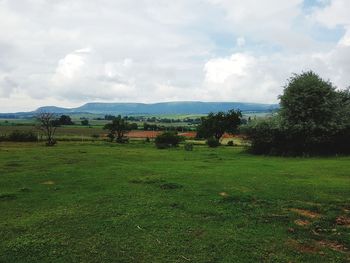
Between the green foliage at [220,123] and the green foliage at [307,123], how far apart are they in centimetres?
3787

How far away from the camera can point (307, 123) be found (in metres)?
42.0

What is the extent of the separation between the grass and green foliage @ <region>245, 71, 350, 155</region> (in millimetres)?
17857

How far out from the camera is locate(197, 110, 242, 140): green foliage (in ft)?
273

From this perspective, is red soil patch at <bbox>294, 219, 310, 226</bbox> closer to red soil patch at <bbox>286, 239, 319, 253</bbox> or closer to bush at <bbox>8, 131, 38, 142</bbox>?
red soil patch at <bbox>286, 239, 319, 253</bbox>

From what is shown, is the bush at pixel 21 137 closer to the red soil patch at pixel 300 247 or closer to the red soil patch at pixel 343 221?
the red soil patch at pixel 343 221

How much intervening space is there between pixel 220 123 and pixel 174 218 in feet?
229

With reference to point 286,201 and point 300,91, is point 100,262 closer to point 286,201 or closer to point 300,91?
point 286,201

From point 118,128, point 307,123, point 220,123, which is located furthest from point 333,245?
point 118,128

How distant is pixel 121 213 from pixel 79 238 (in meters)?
3.07

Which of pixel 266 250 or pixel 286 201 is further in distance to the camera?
pixel 286 201

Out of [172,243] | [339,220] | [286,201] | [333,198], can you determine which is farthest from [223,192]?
[172,243]

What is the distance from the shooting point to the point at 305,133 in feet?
139

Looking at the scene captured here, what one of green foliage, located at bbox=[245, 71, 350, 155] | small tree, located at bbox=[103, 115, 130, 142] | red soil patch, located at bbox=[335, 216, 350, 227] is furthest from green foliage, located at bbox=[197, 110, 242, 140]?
red soil patch, located at bbox=[335, 216, 350, 227]

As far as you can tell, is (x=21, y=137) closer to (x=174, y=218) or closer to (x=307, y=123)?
(x=307, y=123)
